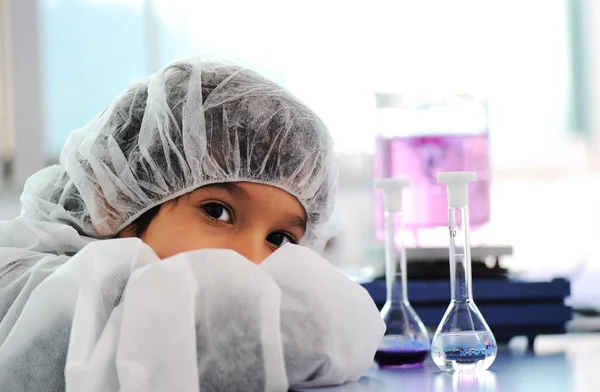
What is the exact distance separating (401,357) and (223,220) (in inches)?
10.4

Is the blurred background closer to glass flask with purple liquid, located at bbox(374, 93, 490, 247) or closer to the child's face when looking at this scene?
glass flask with purple liquid, located at bbox(374, 93, 490, 247)

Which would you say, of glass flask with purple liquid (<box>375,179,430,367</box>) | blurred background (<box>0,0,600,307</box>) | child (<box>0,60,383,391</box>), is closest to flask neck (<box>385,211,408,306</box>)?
glass flask with purple liquid (<box>375,179,430,367</box>)

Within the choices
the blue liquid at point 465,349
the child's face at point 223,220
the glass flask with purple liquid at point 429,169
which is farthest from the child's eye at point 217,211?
the glass flask with purple liquid at point 429,169

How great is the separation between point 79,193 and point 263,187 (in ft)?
0.79

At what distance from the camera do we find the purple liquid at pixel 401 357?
3.11 ft

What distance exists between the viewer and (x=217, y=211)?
0.97 meters

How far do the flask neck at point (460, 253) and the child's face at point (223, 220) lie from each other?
0.22m

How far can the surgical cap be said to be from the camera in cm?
96

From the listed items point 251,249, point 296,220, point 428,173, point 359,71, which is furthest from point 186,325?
point 359,71

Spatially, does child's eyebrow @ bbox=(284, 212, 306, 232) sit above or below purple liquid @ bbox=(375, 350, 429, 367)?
above

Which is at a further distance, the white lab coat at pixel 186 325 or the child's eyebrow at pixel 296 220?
the child's eyebrow at pixel 296 220

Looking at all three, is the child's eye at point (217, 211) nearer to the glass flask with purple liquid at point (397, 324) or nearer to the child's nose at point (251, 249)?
the child's nose at point (251, 249)

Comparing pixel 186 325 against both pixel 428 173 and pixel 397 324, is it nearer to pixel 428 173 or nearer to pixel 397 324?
pixel 397 324

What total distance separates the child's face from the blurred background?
5.33 feet
